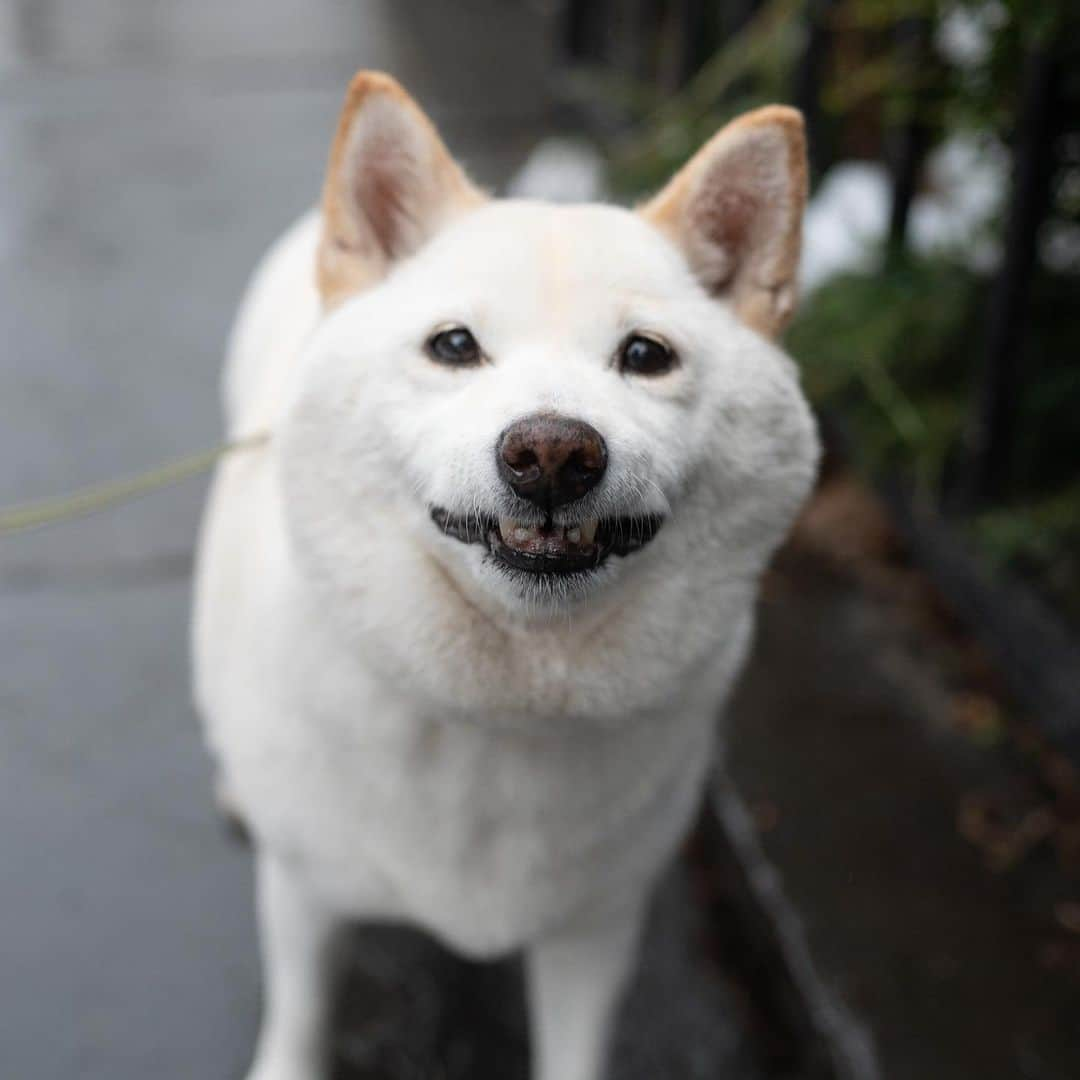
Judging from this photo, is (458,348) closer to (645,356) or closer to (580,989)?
(645,356)

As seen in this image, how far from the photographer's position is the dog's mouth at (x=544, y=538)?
5.86 ft

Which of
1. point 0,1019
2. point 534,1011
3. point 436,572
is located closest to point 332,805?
point 436,572

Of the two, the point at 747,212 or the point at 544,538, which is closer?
the point at 544,538

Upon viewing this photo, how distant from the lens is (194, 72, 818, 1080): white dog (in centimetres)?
182

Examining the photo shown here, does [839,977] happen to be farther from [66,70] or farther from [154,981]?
[66,70]

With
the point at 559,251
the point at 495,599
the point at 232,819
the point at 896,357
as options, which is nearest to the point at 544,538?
the point at 495,599

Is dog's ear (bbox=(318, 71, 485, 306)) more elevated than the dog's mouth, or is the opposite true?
dog's ear (bbox=(318, 71, 485, 306))

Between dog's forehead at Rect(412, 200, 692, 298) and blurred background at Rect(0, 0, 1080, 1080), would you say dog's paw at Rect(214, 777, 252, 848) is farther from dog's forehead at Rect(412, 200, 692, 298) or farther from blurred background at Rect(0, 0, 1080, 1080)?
dog's forehead at Rect(412, 200, 692, 298)

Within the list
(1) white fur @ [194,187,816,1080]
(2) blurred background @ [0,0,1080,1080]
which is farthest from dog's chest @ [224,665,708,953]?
(2) blurred background @ [0,0,1080,1080]

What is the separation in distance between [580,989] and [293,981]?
21.1 inches

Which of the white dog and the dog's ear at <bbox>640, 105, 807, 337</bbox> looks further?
the dog's ear at <bbox>640, 105, 807, 337</bbox>

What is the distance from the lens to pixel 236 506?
2576 mm

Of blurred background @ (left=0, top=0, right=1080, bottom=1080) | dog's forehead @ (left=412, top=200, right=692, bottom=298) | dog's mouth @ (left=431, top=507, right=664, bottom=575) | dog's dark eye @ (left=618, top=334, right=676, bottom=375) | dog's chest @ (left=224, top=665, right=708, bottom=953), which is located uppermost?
dog's forehead @ (left=412, top=200, right=692, bottom=298)

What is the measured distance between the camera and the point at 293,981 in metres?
2.60
